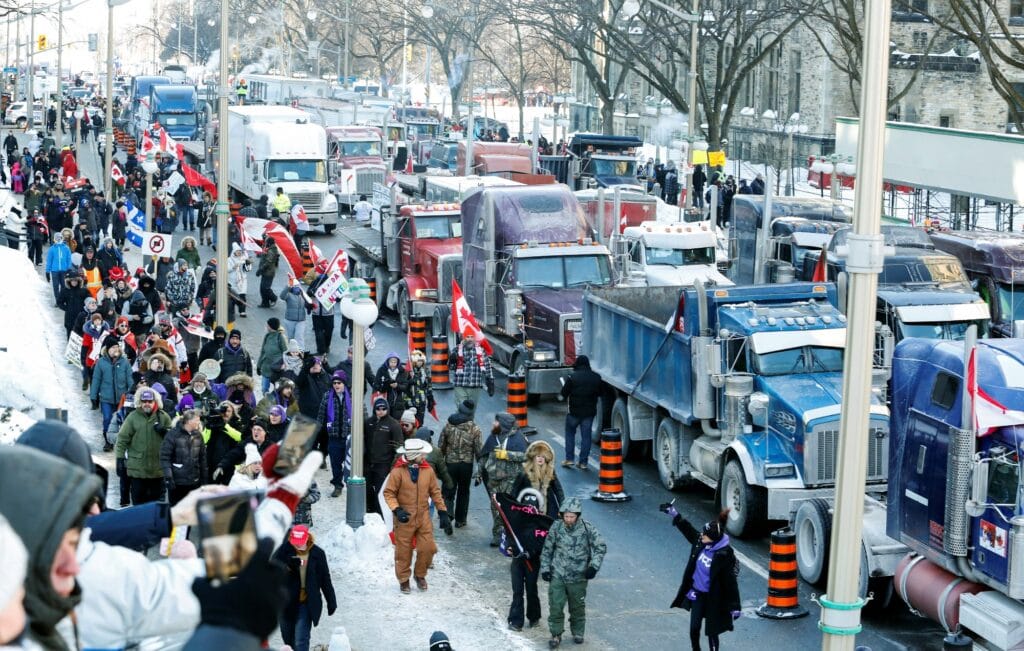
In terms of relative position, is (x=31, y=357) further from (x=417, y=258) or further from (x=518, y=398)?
(x=417, y=258)

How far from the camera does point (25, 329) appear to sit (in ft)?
89.4

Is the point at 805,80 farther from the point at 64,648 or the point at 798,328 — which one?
the point at 64,648

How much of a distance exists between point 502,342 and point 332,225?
1972 centimetres

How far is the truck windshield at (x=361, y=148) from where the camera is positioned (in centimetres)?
5288

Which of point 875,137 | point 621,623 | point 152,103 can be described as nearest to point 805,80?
point 152,103

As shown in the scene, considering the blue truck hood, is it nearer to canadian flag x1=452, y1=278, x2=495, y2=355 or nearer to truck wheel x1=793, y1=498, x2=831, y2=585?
truck wheel x1=793, y1=498, x2=831, y2=585

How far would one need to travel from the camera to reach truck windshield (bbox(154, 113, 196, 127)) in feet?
251

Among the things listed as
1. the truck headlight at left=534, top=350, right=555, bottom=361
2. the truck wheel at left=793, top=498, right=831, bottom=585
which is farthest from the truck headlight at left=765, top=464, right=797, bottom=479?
the truck headlight at left=534, top=350, right=555, bottom=361

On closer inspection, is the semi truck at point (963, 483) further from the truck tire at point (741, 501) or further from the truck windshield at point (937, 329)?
the truck windshield at point (937, 329)

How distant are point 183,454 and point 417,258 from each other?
49.0 ft

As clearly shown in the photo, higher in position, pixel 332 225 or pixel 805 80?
pixel 805 80

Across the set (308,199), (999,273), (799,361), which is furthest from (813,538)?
(308,199)

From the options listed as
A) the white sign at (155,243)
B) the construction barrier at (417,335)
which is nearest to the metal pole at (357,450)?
the construction barrier at (417,335)

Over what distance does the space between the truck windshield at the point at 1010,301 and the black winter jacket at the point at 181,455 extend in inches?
569
